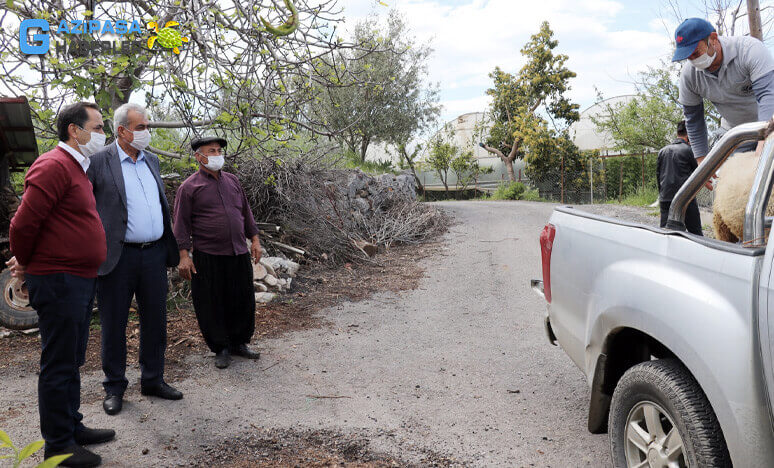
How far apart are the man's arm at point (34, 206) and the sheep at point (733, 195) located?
350 cm

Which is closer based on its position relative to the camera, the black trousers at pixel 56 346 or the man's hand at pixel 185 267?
the black trousers at pixel 56 346

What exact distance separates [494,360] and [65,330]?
356cm

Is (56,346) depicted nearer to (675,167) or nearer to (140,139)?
(140,139)

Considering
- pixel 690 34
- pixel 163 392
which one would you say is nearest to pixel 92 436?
pixel 163 392

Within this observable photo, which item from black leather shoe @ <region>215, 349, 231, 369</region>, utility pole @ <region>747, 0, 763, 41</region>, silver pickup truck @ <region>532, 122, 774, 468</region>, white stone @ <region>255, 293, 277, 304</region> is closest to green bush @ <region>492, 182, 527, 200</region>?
utility pole @ <region>747, 0, 763, 41</region>

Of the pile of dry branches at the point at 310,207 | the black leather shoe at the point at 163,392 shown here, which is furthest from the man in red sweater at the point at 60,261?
the pile of dry branches at the point at 310,207

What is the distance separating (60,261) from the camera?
3207 mm

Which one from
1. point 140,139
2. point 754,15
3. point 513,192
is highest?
point 754,15

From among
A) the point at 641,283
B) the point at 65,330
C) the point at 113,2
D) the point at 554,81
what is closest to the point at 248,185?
the point at 113,2

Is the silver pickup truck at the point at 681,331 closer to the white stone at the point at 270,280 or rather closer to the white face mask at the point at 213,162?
the white face mask at the point at 213,162

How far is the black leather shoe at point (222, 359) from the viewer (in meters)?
5.10

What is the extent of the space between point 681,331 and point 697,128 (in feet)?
9.02
